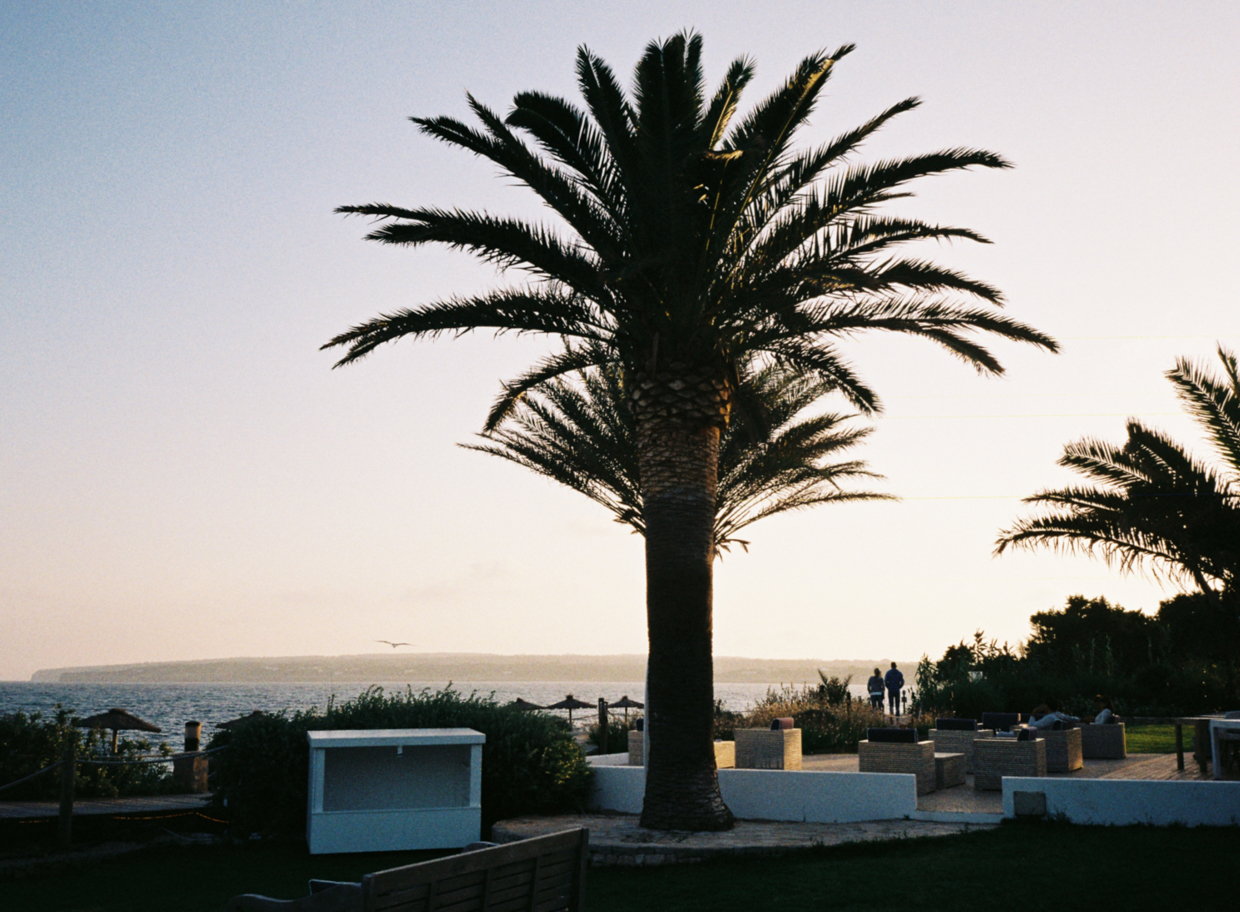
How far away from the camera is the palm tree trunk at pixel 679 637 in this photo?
12047mm

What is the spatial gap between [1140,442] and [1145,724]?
9.44 m

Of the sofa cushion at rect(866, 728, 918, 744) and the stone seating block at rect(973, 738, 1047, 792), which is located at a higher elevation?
Result: the sofa cushion at rect(866, 728, 918, 744)

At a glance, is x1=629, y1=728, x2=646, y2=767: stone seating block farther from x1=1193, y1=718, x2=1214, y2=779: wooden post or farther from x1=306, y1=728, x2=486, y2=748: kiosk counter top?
x1=1193, y1=718, x2=1214, y2=779: wooden post

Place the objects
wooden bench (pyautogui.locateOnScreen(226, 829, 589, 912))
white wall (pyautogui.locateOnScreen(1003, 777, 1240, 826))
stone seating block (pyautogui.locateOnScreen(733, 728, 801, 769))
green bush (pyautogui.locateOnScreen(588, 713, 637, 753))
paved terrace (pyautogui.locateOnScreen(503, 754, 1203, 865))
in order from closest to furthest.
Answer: wooden bench (pyautogui.locateOnScreen(226, 829, 589, 912)) → white wall (pyautogui.locateOnScreen(1003, 777, 1240, 826)) → paved terrace (pyautogui.locateOnScreen(503, 754, 1203, 865)) → stone seating block (pyautogui.locateOnScreen(733, 728, 801, 769)) → green bush (pyautogui.locateOnScreen(588, 713, 637, 753))

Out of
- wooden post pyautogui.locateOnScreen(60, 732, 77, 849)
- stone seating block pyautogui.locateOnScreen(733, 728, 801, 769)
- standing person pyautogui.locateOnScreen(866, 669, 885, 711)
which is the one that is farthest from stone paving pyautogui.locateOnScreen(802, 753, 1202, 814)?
wooden post pyautogui.locateOnScreen(60, 732, 77, 849)

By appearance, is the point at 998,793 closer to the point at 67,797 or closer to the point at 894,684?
the point at 67,797

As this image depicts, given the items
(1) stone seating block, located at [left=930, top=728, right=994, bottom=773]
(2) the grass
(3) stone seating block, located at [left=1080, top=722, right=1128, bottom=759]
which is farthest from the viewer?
(3) stone seating block, located at [left=1080, top=722, right=1128, bottom=759]

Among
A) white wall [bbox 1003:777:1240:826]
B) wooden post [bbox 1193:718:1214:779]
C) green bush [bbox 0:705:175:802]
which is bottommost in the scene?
green bush [bbox 0:705:175:802]

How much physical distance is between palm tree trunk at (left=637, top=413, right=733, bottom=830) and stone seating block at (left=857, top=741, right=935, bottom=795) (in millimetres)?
2483

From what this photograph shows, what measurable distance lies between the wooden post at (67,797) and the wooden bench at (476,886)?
8.75m

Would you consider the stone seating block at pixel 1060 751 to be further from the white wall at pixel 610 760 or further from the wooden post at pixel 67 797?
the wooden post at pixel 67 797

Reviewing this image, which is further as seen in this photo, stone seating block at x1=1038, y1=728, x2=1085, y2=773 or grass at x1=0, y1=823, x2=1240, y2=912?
stone seating block at x1=1038, y1=728, x2=1085, y2=773

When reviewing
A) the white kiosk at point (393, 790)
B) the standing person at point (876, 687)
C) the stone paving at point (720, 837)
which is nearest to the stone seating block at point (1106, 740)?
the stone paving at point (720, 837)

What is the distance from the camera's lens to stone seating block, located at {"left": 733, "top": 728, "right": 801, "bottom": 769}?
15.5m
